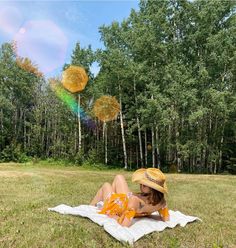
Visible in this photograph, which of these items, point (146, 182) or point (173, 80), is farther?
point (173, 80)

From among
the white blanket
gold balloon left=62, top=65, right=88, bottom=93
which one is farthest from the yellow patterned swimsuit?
gold balloon left=62, top=65, right=88, bottom=93

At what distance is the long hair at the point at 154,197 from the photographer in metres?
6.30

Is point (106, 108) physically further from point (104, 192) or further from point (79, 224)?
point (79, 224)

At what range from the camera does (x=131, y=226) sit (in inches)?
241

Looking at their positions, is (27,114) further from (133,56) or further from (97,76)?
(133,56)

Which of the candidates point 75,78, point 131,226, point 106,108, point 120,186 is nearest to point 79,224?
point 131,226

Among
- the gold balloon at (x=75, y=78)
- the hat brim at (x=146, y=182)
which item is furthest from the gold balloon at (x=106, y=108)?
the hat brim at (x=146, y=182)

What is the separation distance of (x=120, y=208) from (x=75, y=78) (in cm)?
2831

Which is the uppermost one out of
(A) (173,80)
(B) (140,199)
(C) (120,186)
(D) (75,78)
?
(D) (75,78)

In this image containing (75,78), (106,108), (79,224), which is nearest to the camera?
(79,224)

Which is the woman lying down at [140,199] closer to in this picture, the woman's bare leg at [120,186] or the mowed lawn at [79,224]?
the woman's bare leg at [120,186]

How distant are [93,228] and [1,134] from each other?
33463mm

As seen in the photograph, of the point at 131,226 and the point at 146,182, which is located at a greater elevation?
the point at 146,182

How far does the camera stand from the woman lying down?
6.14 meters
